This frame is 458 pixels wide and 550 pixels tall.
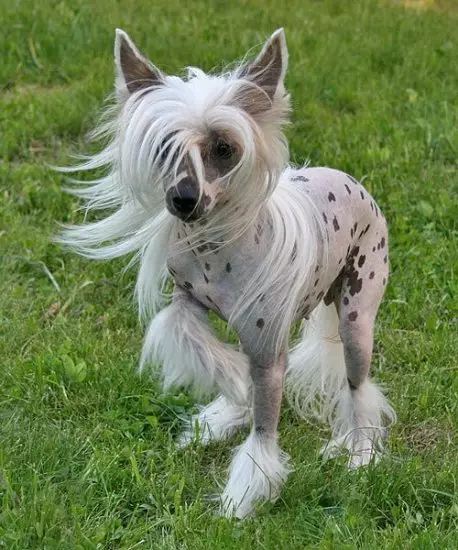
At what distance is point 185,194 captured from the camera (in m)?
2.35

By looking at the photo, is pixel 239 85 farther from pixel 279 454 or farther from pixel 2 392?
pixel 2 392

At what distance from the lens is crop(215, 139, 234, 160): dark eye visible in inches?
Answer: 94.3

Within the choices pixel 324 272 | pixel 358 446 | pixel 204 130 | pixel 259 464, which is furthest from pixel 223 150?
pixel 358 446

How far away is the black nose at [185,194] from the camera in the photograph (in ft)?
7.72

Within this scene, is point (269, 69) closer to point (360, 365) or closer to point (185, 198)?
point (185, 198)

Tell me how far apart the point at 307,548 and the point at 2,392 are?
1.33 metres

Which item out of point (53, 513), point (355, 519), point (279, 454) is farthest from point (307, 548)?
point (53, 513)

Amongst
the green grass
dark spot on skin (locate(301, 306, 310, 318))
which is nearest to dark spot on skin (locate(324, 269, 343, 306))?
dark spot on skin (locate(301, 306, 310, 318))

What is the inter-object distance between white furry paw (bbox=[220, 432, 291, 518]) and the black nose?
830 mm

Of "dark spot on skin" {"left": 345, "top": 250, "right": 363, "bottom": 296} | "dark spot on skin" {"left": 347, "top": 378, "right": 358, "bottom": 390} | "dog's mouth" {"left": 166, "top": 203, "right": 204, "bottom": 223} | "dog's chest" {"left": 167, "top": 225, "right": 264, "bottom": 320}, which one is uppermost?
"dog's mouth" {"left": 166, "top": 203, "right": 204, "bottom": 223}

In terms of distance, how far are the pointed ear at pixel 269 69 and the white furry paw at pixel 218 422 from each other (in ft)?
4.01

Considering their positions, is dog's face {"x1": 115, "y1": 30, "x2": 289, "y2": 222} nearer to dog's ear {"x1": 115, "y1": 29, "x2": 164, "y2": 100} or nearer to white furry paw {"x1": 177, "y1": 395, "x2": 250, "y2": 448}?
dog's ear {"x1": 115, "y1": 29, "x2": 164, "y2": 100}

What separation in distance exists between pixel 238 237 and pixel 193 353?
36 centimetres

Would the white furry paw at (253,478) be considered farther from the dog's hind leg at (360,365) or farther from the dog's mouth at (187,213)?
the dog's mouth at (187,213)
